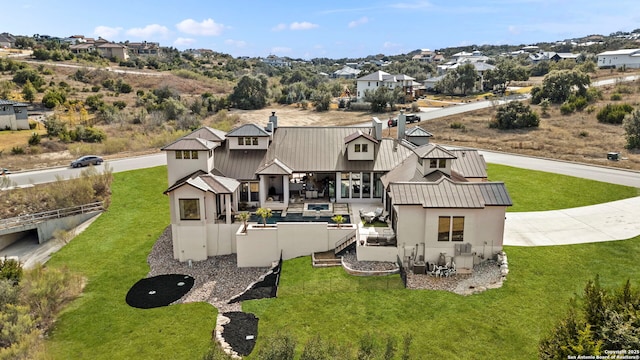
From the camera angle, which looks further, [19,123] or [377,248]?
[19,123]

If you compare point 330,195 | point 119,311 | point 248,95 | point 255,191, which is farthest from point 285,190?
point 248,95

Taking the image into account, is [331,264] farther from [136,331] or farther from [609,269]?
[609,269]

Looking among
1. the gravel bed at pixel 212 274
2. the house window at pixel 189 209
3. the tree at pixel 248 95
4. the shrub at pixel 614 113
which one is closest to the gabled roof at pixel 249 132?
the house window at pixel 189 209

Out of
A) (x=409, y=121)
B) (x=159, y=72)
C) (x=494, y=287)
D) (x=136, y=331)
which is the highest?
(x=159, y=72)

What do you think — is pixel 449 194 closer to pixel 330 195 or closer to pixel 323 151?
pixel 330 195

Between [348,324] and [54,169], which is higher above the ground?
[54,169]

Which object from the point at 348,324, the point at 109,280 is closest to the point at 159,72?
the point at 109,280

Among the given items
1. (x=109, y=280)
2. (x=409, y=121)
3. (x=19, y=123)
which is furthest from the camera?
(x=409, y=121)
